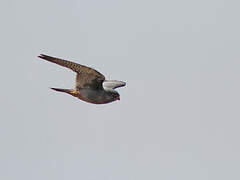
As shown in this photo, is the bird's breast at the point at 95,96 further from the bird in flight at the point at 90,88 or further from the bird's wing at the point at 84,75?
the bird's wing at the point at 84,75

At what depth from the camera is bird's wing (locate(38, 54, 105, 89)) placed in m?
16.6

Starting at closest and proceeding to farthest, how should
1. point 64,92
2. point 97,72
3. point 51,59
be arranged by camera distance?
point 51,59 < point 97,72 < point 64,92

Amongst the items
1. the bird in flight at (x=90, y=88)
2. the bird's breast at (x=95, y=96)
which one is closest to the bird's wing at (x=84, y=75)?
the bird in flight at (x=90, y=88)

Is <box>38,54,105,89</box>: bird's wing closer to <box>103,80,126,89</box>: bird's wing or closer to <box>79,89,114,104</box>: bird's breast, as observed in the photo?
<box>79,89,114,104</box>: bird's breast

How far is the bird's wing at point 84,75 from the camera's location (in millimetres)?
16611

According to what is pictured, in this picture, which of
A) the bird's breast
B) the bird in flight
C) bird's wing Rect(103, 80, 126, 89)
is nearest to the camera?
the bird in flight

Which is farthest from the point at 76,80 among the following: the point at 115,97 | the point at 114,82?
the point at 114,82

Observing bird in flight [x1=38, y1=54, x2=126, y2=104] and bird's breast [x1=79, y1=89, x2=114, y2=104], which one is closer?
bird in flight [x1=38, y1=54, x2=126, y2=104]

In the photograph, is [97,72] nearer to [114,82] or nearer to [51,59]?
[51,59]

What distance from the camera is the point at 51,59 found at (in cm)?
1617

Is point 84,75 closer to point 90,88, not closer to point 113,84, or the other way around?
point 90,88

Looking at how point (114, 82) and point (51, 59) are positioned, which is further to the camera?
point (114, 82)

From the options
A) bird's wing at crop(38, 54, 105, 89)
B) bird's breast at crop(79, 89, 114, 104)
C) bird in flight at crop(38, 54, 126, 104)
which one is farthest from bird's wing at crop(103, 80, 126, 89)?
bird's wing at crop(38, 54, 105, 89)

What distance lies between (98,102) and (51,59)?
3.50 metres
